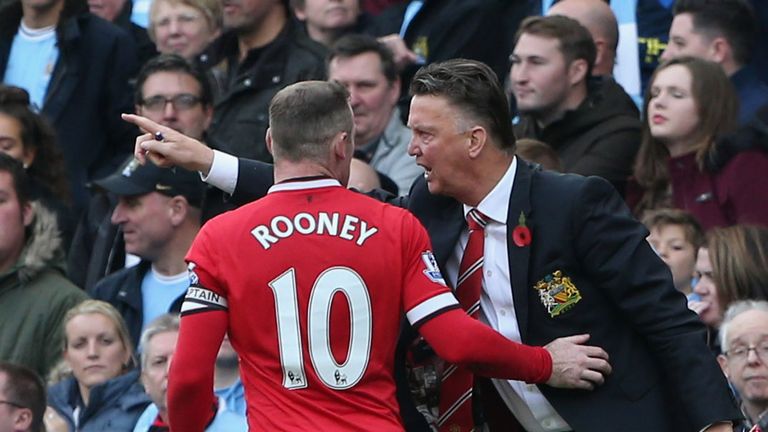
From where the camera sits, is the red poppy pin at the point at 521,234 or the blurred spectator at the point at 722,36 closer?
the red poppy pin at the point at 521,234

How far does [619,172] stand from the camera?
8719 mm

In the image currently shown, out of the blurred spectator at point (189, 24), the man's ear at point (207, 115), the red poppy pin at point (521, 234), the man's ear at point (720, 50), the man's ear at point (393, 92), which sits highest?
the blurred spectator at point (189, 24)

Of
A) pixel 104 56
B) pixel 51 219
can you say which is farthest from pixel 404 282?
pixel 104 56

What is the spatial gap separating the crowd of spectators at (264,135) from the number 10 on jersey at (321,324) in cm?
206

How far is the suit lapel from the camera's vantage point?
559 centimetres

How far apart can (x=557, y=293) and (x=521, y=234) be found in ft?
0.72

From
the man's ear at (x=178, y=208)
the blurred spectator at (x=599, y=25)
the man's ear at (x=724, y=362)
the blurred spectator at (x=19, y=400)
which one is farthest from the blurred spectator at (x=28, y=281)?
the man's ear at (x=724, y=362)

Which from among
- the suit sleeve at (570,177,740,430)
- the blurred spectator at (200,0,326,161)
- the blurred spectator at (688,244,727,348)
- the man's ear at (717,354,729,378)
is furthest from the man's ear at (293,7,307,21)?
the suit sleeve at (570,177,740,430)

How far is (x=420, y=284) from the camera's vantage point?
527 centimetres

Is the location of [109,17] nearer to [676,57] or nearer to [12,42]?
[12,42]

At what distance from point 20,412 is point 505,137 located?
2.89m

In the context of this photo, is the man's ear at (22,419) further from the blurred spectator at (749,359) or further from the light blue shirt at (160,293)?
the blurred spectator at (749,359)

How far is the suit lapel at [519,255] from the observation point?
220 inches

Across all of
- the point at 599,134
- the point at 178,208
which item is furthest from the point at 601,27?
the point at 178,208
